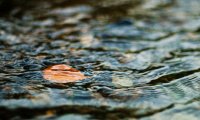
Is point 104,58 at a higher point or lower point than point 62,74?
higher

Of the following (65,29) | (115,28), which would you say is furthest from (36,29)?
(115,28)

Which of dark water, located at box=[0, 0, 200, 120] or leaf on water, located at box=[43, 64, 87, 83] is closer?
dark water, located at box=[0, 0, 200, 120]

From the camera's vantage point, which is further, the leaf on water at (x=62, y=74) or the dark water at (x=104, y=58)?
the leaf on water at (x=62, y=74)

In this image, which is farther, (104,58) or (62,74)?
(104,58)

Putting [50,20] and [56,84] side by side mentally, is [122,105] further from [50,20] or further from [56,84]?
[50,20]
